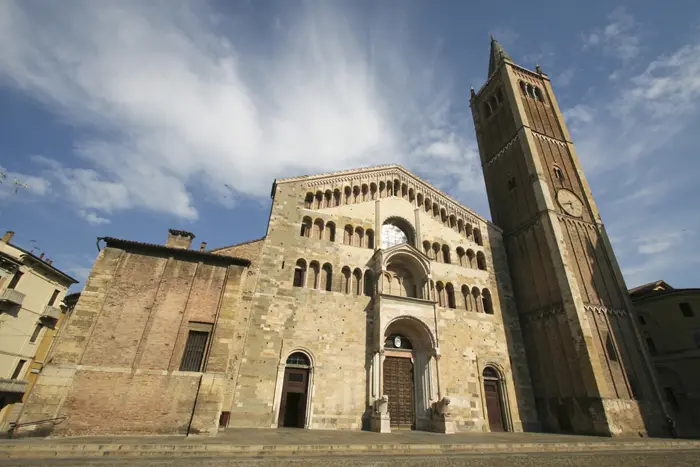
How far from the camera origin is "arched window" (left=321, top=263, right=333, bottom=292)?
18245mm

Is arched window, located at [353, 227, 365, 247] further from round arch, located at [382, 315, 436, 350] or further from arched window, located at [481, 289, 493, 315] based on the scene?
arched window, located at [481, 289, 493, 315]

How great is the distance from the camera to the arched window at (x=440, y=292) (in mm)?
20330

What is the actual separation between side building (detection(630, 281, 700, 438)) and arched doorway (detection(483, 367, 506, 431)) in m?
10.9

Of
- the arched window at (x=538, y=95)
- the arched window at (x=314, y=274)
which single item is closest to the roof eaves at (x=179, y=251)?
the arched window at (x=314, y=274)

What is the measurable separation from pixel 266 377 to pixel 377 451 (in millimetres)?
7249

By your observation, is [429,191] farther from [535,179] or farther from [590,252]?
[590,252]

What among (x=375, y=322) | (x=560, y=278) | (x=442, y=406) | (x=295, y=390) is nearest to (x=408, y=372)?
(x=442, y=406)

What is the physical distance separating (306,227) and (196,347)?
29.1 ft

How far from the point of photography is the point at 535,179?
2316cm

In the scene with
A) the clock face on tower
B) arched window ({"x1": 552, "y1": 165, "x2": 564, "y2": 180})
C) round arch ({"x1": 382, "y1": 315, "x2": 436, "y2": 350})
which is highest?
arched window ({"x1": 552, "y1": 165, "x2": 564, "y2": 180})

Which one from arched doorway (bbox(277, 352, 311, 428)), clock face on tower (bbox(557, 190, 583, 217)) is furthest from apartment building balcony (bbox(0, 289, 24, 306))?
clock face on tower (bbox(557, 190, 583, 217))

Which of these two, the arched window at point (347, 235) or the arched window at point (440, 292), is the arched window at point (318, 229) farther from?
the arched window at point (440, 292)

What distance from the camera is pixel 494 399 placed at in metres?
18.8

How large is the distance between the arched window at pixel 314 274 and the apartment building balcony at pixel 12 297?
23.0 meters
